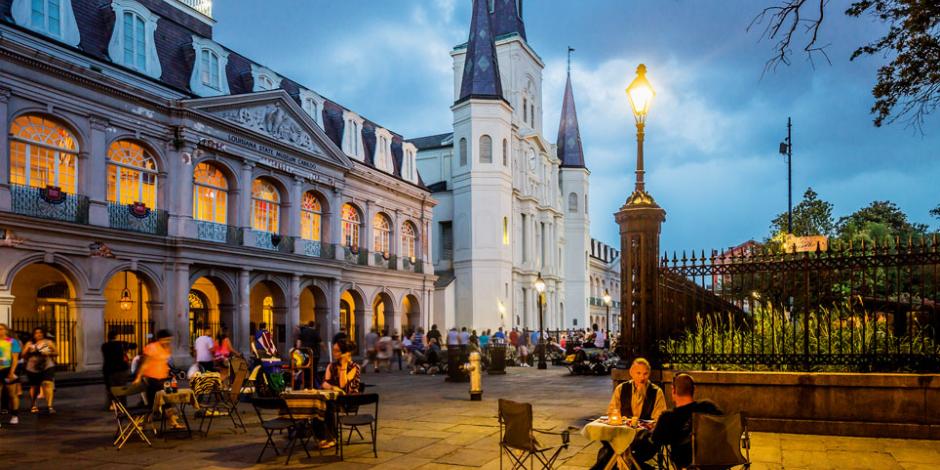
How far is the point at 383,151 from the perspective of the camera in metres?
36.8

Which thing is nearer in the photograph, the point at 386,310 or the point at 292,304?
the point at 292,304

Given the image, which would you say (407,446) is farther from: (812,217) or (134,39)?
(812,217)

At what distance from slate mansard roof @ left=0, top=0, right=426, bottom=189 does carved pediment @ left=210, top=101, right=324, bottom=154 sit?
3.84 ft

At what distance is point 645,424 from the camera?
671cm

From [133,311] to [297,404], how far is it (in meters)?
18.8

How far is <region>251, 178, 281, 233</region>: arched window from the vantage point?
90.8 ft

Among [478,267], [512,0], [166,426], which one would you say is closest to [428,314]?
[478,267]

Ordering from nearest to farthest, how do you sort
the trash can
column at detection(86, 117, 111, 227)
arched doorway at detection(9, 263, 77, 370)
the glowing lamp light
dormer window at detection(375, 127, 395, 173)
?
the glowing lamp light → column at detection(86, 117, 111, 227) → arched doorway at detection(9, 263, 77, 370) → the trash can → dormer window at detection(375, 127, 395, 173)

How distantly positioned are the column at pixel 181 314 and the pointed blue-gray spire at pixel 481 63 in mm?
22771

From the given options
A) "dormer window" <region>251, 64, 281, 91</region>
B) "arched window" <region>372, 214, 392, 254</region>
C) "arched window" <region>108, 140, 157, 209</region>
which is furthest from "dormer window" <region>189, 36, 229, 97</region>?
"arched window" <region>372, 214, 392, 254</region>

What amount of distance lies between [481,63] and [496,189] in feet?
24.9

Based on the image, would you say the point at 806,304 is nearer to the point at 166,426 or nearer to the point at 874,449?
the point at 874,449

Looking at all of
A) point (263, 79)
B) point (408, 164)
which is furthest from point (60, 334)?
point (408, 164)

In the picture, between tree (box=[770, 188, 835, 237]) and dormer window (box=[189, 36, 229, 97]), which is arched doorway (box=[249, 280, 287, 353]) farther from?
tree (box=[770, 188, 835, 237])
